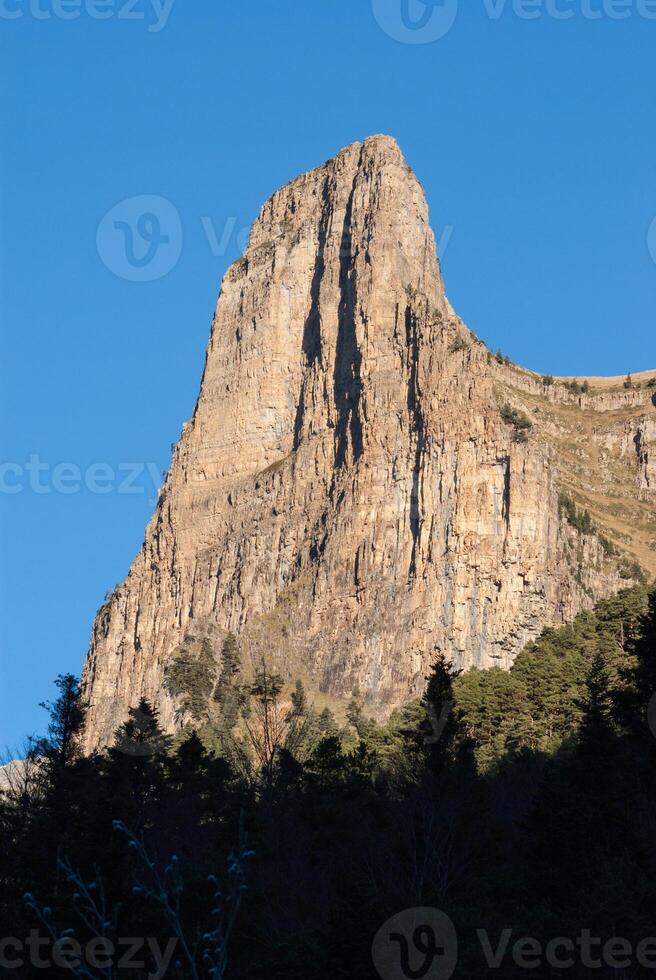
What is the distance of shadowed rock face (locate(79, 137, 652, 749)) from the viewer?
139500 mm

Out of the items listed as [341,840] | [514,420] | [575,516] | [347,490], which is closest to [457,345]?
[514,420]

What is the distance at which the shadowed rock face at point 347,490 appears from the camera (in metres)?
140

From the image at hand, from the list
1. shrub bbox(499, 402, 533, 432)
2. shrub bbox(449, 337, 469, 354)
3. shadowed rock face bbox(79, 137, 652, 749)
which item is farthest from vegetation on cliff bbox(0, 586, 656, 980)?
shrub bbox(449, 337, 469, 354)

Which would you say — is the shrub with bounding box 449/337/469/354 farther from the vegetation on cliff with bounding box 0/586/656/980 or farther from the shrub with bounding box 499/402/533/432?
the vegetation on cliff with bounding box 0/586/656/980

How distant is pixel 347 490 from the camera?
489 ft

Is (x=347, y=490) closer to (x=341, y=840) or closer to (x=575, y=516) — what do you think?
(x=575, y=516)

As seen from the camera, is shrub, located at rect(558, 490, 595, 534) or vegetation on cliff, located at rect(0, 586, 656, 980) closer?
vegetation on cliff, located at rect(0, 586, 656, 980)

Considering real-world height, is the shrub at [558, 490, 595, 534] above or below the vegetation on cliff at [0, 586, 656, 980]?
above

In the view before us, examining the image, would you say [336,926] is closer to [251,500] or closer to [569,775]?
[569,775]

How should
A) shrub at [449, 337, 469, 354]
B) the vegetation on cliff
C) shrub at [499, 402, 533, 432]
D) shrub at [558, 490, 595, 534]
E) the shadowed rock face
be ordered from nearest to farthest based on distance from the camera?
the vegetation on cliff < the shadowed rock face < shrub at [499, 402, 533, 432] < shrub at [449, 337, 469, 354] < shrub at [558, 490, 595, 534]

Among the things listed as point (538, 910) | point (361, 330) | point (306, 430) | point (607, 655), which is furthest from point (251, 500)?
point (538, 910)

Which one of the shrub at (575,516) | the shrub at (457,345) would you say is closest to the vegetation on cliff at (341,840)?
the shrub at (457,345)

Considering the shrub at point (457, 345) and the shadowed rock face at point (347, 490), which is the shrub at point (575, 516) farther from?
the shrub at point (457, 345)

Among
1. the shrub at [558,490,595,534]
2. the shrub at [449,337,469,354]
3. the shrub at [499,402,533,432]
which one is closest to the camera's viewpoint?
the shrub at [499,402,533,432]
